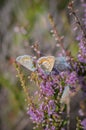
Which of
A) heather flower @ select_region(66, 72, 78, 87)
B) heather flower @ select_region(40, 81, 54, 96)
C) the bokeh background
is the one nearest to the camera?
heather flower @ select_region(40, 81, 54, 96)

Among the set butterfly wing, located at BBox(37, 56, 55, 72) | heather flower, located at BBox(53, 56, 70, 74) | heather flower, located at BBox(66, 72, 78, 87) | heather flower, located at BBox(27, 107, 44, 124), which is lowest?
heather flower, located at BBox(27, 107, 44, 124)

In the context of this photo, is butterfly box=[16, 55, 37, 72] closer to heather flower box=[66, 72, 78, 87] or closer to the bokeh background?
heather flower box=[66, 72, 78, 87]

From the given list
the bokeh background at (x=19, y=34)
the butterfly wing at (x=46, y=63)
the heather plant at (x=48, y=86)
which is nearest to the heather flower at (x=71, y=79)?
the heather plant at (x=48, y=86)

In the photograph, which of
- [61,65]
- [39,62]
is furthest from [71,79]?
[39,62]

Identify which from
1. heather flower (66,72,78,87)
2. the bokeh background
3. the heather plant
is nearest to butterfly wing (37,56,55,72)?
the heather plant

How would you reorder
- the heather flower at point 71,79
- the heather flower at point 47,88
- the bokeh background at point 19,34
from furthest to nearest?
the bokeh background at point 19,34
the heather flower at point 71,79
the heather flower at point 47,88

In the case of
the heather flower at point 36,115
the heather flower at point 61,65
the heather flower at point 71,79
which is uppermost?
the heather flower at point 61,65

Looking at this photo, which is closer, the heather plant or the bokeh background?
the heather plant

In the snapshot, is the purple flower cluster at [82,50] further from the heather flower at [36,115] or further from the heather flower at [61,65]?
the heather flower at [36,115]

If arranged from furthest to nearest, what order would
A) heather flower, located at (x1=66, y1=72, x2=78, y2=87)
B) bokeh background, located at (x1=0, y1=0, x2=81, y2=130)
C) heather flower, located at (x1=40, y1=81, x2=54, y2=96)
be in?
bokeh background, located at (x1=0, y1=0, x2=81, y2=130) < heather flower, located at (x1=66, y1=72, x2=78, y2=87) < heather flower, located at (x1=40, y1=81, x2=54, y2=96)

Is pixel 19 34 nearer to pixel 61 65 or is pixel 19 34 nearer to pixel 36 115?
pixel 61 65
